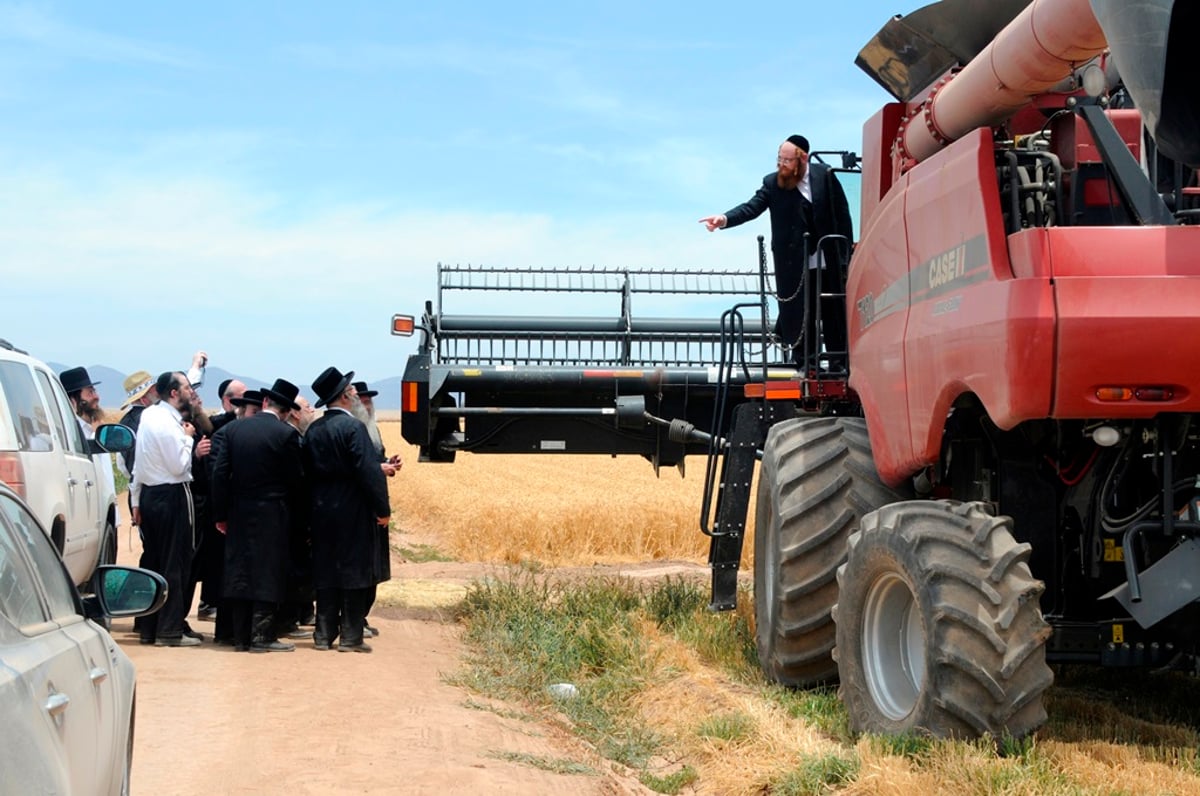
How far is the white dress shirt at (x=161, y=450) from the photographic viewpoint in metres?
10.9

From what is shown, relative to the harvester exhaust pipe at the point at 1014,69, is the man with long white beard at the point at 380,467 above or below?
below

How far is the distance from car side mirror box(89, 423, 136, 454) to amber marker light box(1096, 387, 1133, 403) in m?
7.42

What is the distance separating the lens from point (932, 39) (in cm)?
752

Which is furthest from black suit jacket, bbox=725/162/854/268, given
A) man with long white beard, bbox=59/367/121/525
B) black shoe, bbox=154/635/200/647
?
man with long white beard, bbox=59/367/121/525

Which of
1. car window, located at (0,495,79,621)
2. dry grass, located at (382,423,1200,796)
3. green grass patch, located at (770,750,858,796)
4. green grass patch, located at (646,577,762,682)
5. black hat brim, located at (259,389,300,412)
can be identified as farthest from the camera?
black hat brim, located at (259,389,300,412)

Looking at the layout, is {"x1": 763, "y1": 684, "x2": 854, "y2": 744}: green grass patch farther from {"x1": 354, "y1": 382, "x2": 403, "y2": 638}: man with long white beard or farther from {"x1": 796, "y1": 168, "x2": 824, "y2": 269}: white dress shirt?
{"x1": 354, "y1": 382, "x2": 403, "y2": 638}: man with long white beard

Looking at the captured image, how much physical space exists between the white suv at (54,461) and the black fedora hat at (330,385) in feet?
4.57

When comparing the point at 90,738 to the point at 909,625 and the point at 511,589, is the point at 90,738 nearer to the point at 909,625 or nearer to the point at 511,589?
the point at 909,625

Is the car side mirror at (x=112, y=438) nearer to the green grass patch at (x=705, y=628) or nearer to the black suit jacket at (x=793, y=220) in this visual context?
the green grass patch at (x=705, y=628)

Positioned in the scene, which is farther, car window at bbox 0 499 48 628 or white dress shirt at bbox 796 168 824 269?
white dress shirt at bbox 796 168 824 269

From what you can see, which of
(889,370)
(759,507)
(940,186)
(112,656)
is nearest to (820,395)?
(759,507)

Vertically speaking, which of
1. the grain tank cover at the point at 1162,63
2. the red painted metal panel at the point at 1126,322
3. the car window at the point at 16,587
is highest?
the grain tank cover at the point at 1162,63

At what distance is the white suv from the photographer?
334 inches

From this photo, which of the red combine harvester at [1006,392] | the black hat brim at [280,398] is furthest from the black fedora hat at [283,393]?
the red combine harvester at [1006,392]
